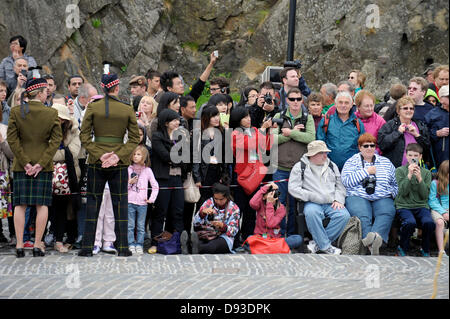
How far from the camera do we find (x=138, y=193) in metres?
9.62

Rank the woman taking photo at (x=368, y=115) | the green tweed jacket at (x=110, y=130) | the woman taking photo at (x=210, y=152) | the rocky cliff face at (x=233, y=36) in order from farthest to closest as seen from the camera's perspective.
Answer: the rocky cliff face at (x=233, y=36) < the woman taking photo at (x=368, y=115) < the woman taking photo at (x=210, y=152) < the green tweed jacket at (x=110, y=130)

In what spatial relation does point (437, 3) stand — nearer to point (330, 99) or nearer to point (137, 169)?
point (330, 99)

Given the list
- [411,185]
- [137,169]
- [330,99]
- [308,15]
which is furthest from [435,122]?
[308,15]

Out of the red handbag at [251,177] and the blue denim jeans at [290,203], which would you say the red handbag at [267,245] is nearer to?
the blue denim jeans at [290,203]

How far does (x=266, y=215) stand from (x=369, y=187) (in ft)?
4.54

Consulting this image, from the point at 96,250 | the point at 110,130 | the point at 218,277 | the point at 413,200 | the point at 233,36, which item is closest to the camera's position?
the point at 218,277

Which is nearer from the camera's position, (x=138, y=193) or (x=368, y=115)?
(x=138, y=193)

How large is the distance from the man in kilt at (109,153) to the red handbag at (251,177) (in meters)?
1.60

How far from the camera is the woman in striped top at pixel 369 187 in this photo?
31.8ft

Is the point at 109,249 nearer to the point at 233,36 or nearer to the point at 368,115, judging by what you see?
the point at 368,115

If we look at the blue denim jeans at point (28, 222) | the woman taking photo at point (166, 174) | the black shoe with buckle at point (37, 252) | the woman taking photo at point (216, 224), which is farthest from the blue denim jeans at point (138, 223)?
the blue denim jeans at point (28, 222)

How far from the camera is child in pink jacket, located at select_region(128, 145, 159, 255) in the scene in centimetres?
960

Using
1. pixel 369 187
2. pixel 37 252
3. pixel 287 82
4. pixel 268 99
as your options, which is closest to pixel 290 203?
pixel 369 187

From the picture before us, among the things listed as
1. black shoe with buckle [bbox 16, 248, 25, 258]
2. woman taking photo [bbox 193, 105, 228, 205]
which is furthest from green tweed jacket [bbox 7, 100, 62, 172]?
woman taking photo [bbox 193, 105, 228, 205]
